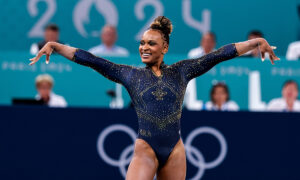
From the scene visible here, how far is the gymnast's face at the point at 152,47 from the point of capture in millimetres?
4812

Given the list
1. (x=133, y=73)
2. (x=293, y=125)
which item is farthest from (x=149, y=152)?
(x=293, y=125)

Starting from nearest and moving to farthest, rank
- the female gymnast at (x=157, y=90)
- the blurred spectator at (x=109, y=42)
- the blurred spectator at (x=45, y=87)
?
the female gymnast at (x=157, y=90) → the blurred spectator at (x=45, y=87) → the blurred spectator at (x=109, y=42)

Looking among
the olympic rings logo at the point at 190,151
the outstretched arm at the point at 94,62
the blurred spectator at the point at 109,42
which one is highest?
the blurred spectator at the point at 109,42

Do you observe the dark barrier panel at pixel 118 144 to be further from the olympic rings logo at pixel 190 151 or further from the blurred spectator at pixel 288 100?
the blurred spectator at pixel 288 100

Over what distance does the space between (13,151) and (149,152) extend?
285 centimetres

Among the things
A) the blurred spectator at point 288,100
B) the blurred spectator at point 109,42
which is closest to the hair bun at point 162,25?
the blurred spectator at point 288,100

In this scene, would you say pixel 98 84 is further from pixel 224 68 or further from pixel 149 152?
pixel 149 152

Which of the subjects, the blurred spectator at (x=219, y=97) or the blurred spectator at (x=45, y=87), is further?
the blurred spectator at (x=219, y=97)

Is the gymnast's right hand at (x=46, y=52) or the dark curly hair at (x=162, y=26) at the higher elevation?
the dark curly hair at (x=162, y=26)

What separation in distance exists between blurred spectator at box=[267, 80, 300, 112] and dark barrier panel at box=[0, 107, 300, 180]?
1.35 m

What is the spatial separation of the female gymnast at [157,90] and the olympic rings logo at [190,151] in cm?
223

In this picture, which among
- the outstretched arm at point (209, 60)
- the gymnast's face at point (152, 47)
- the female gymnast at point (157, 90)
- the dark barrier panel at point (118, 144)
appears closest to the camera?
the female gymnast at point (157, 90)

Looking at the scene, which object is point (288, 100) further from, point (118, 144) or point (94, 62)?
point (94, 62)

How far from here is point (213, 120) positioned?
7.08 m
